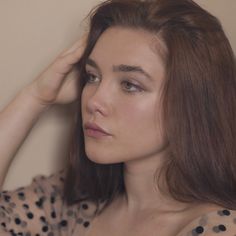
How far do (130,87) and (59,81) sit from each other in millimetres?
309

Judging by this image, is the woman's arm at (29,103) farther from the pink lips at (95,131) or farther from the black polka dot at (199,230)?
the black polka dot at (199,230)

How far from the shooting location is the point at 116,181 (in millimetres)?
1449

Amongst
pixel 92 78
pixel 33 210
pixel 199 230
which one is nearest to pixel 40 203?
pixel 33 210

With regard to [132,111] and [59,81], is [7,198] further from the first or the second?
[132,111]

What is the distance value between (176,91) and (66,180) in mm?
449

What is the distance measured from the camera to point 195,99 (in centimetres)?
119

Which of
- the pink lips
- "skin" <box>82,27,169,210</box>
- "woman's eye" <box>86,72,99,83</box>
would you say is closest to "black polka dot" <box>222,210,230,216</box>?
"skin" <box>82,27,169,210</box>

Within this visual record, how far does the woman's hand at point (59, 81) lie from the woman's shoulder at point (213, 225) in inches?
20.7

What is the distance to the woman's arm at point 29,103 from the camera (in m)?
1.41

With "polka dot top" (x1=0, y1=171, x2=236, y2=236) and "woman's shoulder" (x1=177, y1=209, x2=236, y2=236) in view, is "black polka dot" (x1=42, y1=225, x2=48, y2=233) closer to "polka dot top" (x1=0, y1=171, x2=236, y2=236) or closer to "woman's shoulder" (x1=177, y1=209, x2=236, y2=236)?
"polka dot top" (x1=0, y1=171, x2=236, y2=236)

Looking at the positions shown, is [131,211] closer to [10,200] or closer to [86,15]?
[10,200]

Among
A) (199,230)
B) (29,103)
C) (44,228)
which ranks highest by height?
(29,103)

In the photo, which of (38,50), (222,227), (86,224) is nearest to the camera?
(222,227)

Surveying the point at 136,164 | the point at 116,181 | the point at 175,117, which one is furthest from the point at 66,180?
the point at 175,117
